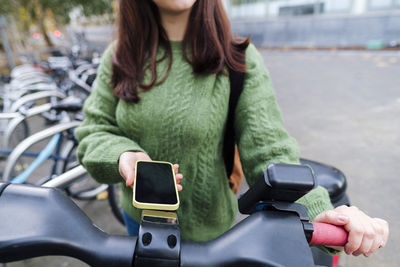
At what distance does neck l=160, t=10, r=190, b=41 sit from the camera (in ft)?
3.98

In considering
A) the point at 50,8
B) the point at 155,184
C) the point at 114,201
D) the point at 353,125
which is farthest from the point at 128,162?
the point at 50,8

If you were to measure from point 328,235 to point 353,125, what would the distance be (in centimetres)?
437

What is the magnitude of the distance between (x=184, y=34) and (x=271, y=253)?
97 centimetres

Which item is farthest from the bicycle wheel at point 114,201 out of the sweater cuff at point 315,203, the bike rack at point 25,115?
the sweater cuff at point 315,203

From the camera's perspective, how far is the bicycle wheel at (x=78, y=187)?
9.96 feet

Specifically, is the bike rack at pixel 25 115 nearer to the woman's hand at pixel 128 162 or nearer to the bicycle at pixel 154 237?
the woman's hand at pixel 128 162

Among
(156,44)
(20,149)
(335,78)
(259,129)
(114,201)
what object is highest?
(156,44)

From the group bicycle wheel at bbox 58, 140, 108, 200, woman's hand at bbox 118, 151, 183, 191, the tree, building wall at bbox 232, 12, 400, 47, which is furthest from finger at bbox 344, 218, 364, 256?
the tree

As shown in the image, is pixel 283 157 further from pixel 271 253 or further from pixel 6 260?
pixel 6 260

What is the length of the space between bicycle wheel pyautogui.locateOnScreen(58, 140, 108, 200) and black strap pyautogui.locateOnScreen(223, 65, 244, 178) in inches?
84.9

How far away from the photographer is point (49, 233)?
0.53 m

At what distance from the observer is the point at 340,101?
5434 mm

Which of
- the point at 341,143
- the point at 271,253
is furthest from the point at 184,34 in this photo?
the point at 341,143

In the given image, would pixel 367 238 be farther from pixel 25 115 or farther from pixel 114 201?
pixel 25 115
